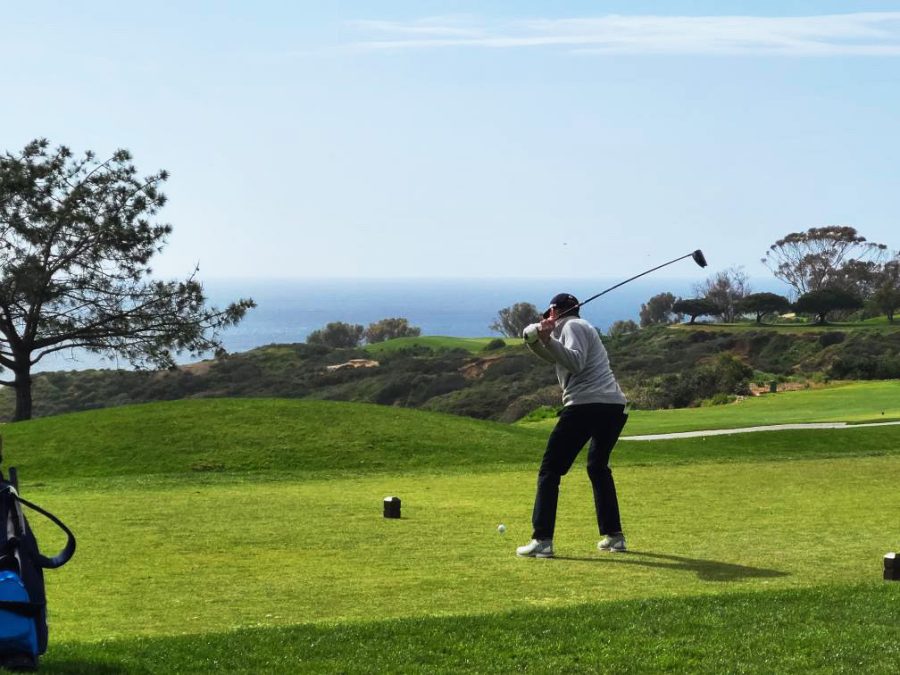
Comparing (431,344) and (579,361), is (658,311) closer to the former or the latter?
(431,344)

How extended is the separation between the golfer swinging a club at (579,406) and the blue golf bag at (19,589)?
538 centimetres

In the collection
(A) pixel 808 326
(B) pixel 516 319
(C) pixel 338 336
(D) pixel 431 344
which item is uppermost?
(B) pixel 516 319

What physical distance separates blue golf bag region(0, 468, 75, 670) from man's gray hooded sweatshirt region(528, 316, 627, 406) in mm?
5426

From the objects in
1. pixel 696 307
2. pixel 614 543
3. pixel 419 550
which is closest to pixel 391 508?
pixel 419 550

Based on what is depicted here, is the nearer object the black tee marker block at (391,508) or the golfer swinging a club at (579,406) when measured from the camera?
the golfer swinging a club at (579,406)

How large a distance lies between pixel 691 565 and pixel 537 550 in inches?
55.0

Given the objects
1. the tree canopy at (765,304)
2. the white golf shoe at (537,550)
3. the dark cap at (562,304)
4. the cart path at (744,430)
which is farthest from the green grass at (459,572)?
the tree canopy at (765,304)

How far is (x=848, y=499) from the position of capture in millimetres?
15953

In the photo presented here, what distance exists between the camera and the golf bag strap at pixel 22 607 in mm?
6488

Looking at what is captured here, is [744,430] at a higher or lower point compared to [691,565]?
higher

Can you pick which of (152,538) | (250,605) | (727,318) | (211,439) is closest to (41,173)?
(211,439)

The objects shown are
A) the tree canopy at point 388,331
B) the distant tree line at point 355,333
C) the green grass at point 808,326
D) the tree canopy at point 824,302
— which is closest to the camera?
the green grass at point 808,326

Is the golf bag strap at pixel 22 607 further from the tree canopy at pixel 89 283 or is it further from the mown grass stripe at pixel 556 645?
the tree canopy at pixel 89 283

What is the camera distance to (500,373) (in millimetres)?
80562
